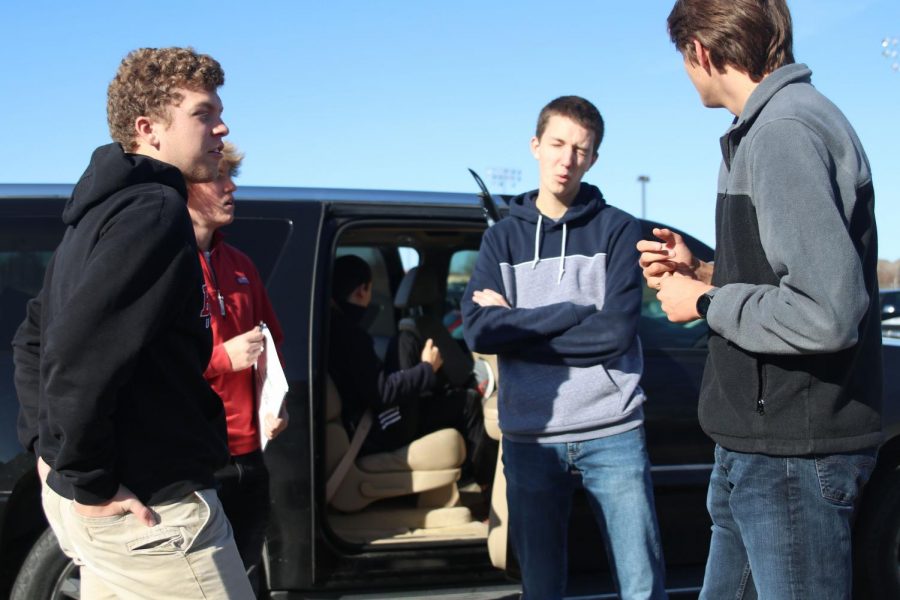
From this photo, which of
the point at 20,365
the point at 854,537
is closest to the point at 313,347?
the point at 20,365

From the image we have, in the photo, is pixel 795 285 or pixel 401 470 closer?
pixel 795 285

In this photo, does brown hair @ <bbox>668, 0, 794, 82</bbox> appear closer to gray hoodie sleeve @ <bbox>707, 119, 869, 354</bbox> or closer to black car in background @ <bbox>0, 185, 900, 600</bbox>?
gray hoodie sleeve @ <bbox>707, 119, 869, 354</bbox>

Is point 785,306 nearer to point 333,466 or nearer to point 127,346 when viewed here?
point 127,346

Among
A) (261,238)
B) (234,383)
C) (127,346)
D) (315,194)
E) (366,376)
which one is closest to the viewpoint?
(127,346)

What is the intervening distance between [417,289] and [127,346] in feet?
11.4

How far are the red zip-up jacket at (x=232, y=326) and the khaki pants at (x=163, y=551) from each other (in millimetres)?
784

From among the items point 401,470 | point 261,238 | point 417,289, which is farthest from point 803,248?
point 417,289

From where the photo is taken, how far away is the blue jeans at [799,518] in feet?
5.86

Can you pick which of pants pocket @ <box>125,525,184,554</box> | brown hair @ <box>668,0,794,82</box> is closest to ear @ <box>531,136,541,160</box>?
brown hair @ <box>668,0,794,82</box>

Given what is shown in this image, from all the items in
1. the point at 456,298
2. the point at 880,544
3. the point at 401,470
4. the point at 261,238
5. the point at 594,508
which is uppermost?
the point at 261,238

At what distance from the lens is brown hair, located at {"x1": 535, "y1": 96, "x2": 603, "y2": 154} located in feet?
9.63

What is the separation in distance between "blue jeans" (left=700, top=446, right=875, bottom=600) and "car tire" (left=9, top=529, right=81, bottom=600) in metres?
2.33

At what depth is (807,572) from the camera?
180 cm

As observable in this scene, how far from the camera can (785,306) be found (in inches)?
67.2
